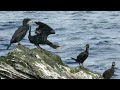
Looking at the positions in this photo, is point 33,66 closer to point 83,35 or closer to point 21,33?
point 21,33

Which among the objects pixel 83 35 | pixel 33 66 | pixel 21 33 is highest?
pixel 21 33

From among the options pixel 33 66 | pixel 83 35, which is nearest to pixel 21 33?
pixel 33 66

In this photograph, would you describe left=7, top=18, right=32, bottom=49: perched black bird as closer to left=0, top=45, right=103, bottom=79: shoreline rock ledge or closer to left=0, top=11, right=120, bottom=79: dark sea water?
left=0, top=45, right=103, bottom=79: shoreline rock ledge

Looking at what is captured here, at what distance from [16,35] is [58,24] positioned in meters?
15.5

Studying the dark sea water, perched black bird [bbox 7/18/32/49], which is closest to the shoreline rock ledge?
perched black bird [bbox 7/18/32/49]

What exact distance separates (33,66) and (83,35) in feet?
50.1

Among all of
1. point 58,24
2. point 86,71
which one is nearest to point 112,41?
point 58,24

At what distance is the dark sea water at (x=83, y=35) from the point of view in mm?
16362

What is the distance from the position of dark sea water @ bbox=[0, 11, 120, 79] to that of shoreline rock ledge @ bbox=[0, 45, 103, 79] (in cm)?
678

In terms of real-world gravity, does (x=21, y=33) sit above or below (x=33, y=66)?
above

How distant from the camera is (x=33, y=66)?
18.8 feet

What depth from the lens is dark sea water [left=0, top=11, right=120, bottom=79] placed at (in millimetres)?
16362

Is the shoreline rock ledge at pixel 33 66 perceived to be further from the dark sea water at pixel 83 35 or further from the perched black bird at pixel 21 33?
the dark sea water at pixel 83 35

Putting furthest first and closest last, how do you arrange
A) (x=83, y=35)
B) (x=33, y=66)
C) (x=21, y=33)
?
1. (x=83, y=35)
2. (x=21, y=33)
3. (x=33, y=66)
